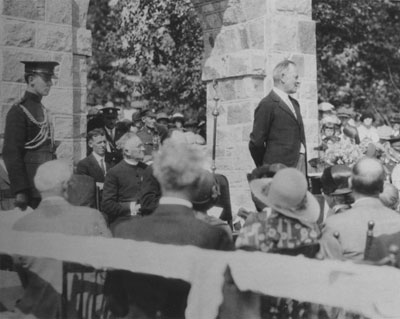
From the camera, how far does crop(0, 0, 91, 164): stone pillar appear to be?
6066 mm

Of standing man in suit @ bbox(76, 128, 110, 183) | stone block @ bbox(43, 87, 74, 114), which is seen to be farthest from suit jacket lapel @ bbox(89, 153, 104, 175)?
stone block @ bbox(43, 87, 74, 114)

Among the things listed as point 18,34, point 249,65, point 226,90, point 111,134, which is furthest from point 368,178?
point 111,134

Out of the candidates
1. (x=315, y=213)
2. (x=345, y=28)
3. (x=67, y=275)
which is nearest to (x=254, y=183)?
(x=315, y=213)

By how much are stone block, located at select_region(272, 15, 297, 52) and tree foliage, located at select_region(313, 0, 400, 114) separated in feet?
20.0

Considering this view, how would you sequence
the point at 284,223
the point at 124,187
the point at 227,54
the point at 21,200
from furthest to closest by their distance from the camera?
the point at 227,54
the point at 124,187
the point at 21,200
the point at 284,223

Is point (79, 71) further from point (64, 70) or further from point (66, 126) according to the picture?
point (66, 126)

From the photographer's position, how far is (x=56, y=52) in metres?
6.45

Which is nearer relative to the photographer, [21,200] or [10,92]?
[21,200]

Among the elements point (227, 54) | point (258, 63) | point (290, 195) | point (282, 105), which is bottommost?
point (290, 195)

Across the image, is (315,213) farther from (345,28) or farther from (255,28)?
(345,28)

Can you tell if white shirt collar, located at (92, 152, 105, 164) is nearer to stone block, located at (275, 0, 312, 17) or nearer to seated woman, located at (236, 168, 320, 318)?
stone block, located at (275, 0, 312, 17)

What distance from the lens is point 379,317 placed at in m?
2.15

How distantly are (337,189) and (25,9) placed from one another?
3.03 metres

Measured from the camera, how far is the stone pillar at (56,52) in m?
6.07
